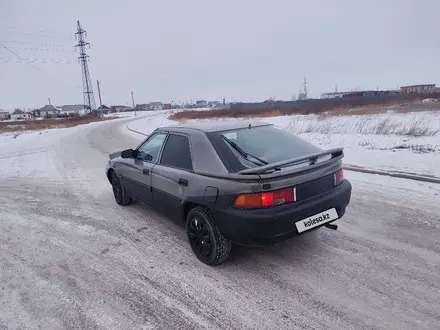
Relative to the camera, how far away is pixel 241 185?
9.12ft

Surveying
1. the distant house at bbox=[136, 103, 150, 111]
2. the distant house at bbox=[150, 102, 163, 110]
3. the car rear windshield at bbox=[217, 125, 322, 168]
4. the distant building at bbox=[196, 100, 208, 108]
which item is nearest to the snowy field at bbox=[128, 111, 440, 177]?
the car rear windshield at bbox=[217, 125, 322, 168]

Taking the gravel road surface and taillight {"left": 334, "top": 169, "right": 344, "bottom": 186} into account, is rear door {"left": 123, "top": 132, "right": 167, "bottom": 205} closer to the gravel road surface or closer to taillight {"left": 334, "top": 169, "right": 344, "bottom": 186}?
the gravel road surface

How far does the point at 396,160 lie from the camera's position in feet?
23.9

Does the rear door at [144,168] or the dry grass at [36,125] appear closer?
the rear door at [144,168]

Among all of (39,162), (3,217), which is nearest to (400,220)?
(3,217)

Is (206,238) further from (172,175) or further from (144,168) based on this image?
(144,168)

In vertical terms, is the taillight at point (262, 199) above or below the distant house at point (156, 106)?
below

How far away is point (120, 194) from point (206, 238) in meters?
2.54

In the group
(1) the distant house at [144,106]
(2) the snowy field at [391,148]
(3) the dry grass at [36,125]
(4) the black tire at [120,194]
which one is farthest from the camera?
(1) the distant house at [144,106]

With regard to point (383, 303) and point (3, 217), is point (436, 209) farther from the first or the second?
point (3, 217)

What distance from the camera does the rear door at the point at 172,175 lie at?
3.41 m

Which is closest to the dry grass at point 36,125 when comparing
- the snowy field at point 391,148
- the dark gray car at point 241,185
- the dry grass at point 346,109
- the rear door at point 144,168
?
the dry grass at point 346,109

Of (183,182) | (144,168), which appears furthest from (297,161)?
(144,168)

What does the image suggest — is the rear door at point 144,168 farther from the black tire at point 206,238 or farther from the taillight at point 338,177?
the taillight at point 338,177
